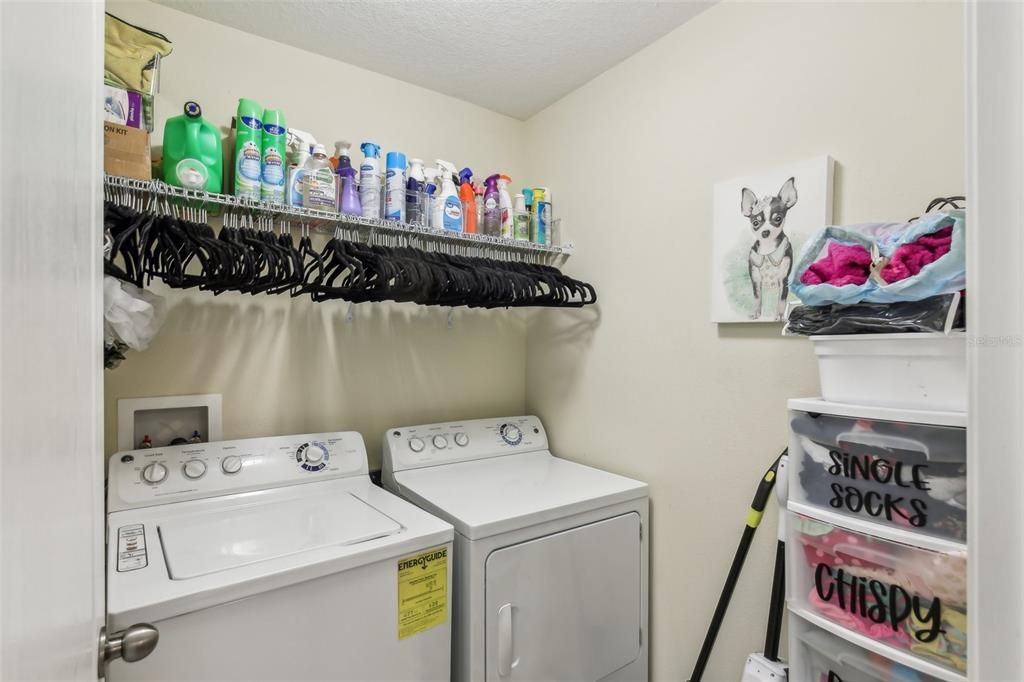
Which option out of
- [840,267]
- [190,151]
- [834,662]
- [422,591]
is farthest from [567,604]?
[190,151]

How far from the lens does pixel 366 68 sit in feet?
7.05

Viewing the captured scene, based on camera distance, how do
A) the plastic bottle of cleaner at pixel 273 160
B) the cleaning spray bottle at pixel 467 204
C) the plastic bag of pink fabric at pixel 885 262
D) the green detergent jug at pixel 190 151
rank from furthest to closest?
the cleaning spray bottle at pixel 467 204 < the plastic bottle of cleaner at pixel 273 160 < the green detergent jug at pixel 190 151 < the plastic bag of pink fabric at pixel 885 262

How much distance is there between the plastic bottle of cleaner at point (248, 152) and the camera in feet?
5.21

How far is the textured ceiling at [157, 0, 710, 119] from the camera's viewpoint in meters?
1.75

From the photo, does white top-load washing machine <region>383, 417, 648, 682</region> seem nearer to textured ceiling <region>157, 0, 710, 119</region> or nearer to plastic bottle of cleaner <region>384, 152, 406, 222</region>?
plastic bottle of cleaner <region>384, 152, 406, 222</region>

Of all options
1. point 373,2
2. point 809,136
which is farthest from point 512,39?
point 809,136

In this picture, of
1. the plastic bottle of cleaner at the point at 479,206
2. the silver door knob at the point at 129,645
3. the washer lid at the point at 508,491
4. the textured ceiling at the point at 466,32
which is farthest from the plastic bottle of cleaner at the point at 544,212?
the silver door knob at the point at 129,645

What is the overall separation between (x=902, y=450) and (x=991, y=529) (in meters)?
0.79

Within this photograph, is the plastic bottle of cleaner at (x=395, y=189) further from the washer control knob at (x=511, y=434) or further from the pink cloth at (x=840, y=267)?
the pink cloth at (x=840, y=267)

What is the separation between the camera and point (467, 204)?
2.09m

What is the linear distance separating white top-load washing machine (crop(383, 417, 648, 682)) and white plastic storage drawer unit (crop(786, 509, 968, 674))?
2.22 feet

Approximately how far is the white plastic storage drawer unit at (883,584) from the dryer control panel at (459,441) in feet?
4.23

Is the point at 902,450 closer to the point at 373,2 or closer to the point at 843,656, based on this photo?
the point at 843,656

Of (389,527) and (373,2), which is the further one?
(373,2)
